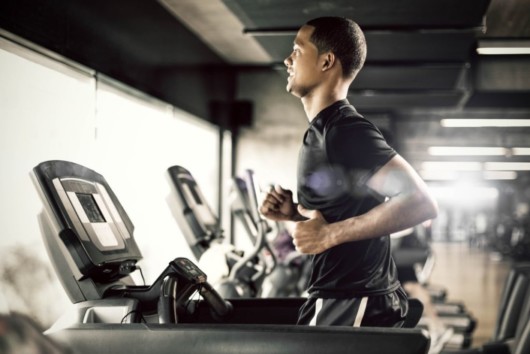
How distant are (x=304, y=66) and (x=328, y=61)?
0.07 meters

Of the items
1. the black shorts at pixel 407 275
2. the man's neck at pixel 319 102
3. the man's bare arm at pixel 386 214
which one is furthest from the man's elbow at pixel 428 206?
the black shorts at pixel 407 275

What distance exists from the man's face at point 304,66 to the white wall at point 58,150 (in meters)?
1.40

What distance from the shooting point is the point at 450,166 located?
742 inches

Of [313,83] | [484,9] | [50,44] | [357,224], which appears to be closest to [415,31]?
[484,9]

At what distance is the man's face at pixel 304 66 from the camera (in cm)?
185

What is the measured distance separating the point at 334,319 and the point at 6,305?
1711 mm

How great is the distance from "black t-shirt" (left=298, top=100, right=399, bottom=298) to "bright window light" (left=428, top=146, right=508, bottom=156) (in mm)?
13103

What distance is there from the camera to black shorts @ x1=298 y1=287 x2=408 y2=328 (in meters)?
1.74

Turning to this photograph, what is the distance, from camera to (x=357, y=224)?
166 centimetres

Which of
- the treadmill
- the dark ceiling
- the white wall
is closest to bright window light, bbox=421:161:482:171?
the dark ceiling

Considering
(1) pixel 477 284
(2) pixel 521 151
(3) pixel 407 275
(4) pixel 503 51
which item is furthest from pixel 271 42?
(2) pixel 521 151

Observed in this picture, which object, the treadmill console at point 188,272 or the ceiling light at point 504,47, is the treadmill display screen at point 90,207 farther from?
the ceiling light at point 504,47

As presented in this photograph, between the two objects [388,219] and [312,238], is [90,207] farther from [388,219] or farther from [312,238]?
[388,219]

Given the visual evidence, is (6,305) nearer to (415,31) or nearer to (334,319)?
(334,319)
